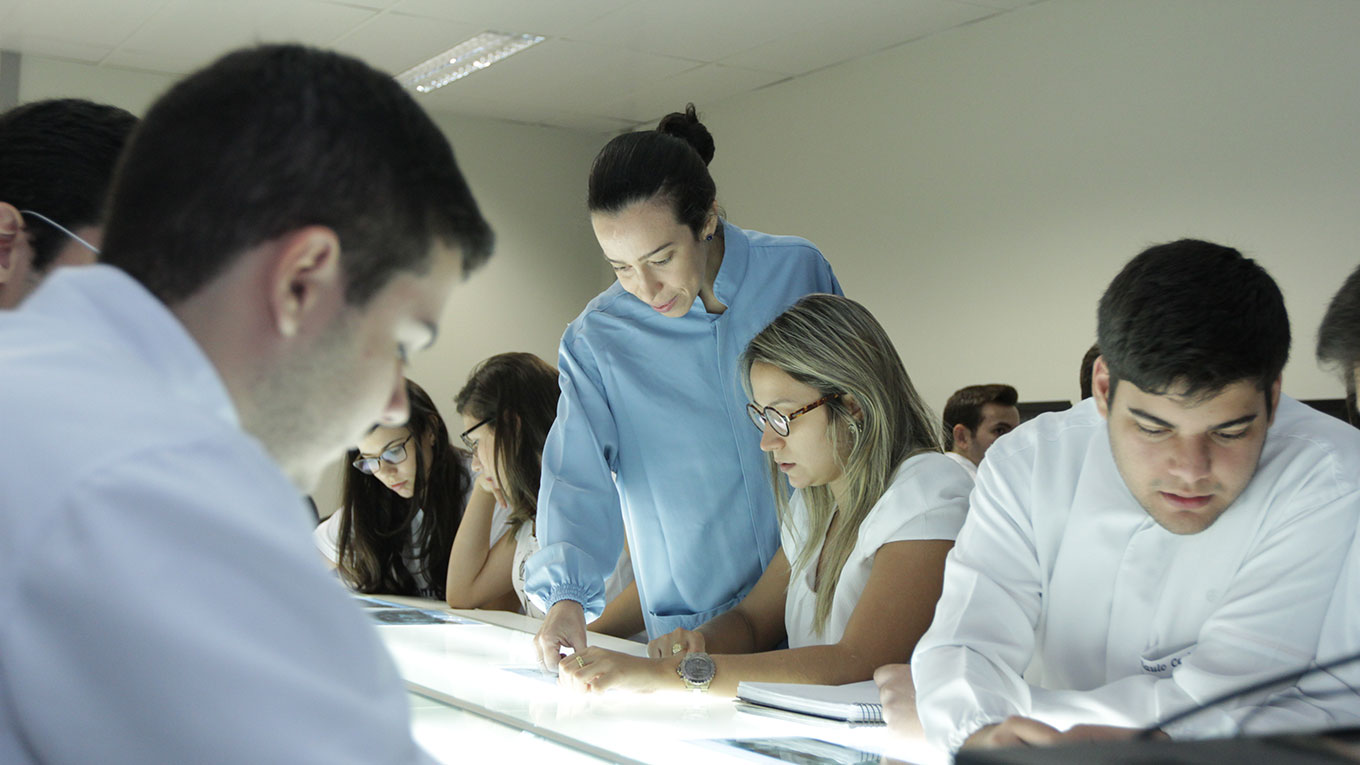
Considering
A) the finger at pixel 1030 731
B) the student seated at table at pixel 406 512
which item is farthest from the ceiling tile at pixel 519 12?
the finger at pixel 1030 731

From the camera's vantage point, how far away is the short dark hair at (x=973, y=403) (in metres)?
4.49

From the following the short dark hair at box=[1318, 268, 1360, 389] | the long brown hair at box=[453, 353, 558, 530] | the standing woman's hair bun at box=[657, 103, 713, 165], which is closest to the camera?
the short dark hair at box=[1318, 268, 1360, 389]

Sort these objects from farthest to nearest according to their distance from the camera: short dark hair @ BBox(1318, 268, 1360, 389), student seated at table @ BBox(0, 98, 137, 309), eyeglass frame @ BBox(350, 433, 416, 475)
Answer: eyeglass frame @ BBox(350, 433, 416, 475)
short dark hair @ BBox(1318, 268, 1360, 389)
student seated at table @ BBox(0, 98, 137, 309)

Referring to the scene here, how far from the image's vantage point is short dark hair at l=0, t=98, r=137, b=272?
119cm

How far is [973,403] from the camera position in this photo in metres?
4.52

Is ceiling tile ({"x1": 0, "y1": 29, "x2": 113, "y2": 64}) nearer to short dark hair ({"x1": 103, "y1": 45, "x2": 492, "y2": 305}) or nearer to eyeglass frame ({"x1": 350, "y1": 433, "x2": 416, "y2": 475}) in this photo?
eyeglass frame ({"x1": 350, "y1": 433, "x2": 416, "y2": 475})

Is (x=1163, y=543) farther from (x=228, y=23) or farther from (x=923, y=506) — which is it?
(x=228, y=23)

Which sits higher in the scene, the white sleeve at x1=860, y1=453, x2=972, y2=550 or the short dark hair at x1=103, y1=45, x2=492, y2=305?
the short dark hair at x1=103, y1=45, x2=492, y2=305

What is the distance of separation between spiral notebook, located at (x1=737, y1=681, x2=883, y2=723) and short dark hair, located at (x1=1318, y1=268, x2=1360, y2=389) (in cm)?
78

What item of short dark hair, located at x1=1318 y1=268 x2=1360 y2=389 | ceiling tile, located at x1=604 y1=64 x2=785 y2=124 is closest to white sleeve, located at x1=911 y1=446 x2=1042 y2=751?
short dark hair, located at x1=1318 y1=268 x2=1360 y2=389

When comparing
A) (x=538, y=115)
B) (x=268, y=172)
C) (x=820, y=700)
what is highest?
(x=538, y=115)

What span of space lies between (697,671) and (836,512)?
0.49 metres

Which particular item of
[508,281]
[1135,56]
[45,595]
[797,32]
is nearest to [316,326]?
[45,595]

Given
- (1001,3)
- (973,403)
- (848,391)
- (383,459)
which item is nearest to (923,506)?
(848,391)
